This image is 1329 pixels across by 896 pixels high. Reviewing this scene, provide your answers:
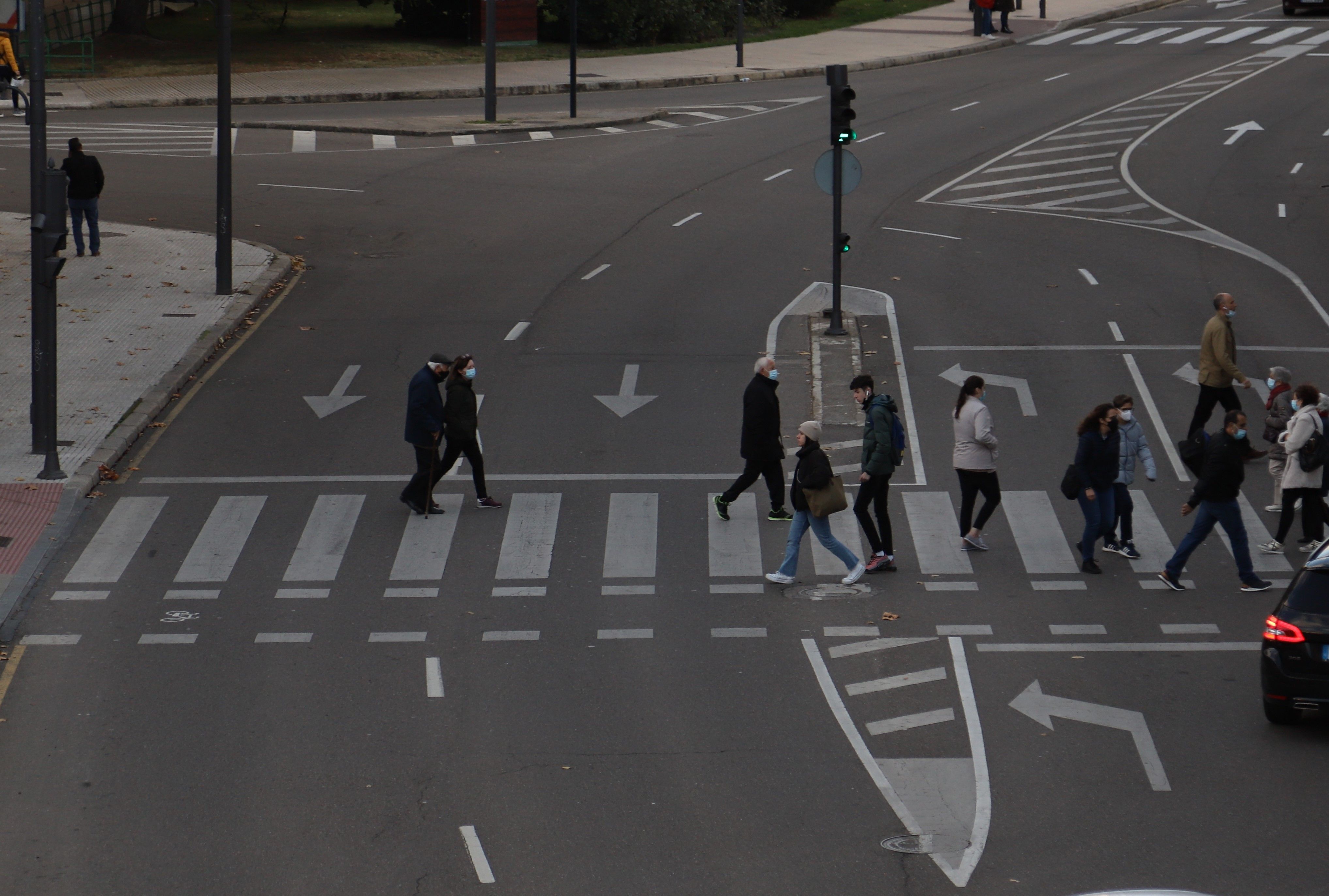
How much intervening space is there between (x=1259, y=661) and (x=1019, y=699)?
6.43ft

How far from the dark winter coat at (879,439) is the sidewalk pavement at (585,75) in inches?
1066

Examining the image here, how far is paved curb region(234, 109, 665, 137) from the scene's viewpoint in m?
37.9

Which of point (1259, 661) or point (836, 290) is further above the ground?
point (836, 290)

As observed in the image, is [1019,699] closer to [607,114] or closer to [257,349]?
[257,349]

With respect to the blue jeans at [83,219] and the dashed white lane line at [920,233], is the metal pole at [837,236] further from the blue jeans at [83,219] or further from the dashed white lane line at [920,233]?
the blue jeans at [83,219]

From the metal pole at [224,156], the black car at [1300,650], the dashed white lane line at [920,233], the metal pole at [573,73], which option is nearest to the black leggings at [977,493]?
the black car at [1300,650]

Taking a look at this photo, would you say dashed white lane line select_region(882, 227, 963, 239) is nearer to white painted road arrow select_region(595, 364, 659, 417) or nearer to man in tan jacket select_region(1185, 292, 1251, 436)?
white painted road arrow select_region(595, 364, 659, 417)

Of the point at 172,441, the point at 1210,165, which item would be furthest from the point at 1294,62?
the point at 172,441

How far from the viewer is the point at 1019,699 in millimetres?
11570

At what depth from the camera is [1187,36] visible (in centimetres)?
5550

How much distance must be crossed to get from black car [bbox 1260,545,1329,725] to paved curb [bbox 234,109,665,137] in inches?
1165

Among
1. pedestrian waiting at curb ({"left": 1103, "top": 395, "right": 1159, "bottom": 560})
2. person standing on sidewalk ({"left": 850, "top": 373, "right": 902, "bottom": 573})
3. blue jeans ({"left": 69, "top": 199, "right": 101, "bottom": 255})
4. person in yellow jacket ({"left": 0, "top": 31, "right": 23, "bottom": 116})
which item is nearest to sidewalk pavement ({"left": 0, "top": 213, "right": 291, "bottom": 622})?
blue jeans ({"left": 69, "top": 199, "right": 101, "bottom": 255})

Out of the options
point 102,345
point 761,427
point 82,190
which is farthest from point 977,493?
point 82,190

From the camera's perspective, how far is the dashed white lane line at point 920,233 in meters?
28.3
